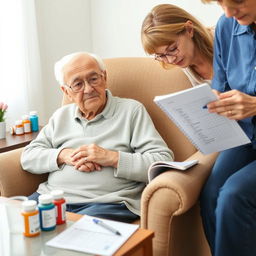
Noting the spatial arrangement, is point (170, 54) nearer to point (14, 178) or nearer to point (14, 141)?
point (14, 178)

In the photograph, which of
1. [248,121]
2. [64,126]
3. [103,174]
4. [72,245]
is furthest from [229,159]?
[64,126]

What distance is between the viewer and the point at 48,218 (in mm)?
1305

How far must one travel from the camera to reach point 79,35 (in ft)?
10.3

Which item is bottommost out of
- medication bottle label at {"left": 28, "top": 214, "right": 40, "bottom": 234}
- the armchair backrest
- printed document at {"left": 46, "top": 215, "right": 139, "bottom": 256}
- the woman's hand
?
printed document at {"left": 46, "top": 215, "right": 139, "bottom": 256}

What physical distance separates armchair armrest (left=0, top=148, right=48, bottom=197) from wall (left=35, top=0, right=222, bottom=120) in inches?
44.4

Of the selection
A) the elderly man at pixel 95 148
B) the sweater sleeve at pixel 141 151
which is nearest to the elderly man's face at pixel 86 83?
the elderly man at pixel 95 148

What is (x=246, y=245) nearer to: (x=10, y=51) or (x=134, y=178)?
(x=134, y=178)

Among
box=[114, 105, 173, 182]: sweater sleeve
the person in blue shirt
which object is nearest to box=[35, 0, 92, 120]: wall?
box=[114, 105, 173, 182]: sweater sleeve

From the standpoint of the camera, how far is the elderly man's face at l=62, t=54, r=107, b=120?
189cm

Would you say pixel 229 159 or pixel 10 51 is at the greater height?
pixel 10 51

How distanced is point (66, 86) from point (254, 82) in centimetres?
84

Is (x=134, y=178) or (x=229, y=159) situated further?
(x=134, y=178)

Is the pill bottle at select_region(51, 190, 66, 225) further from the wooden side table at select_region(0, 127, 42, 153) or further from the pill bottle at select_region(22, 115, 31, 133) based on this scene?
the pill bottle at select_region(22, 115, 31, 133)

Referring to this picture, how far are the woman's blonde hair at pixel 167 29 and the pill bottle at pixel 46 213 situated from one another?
772 mm
